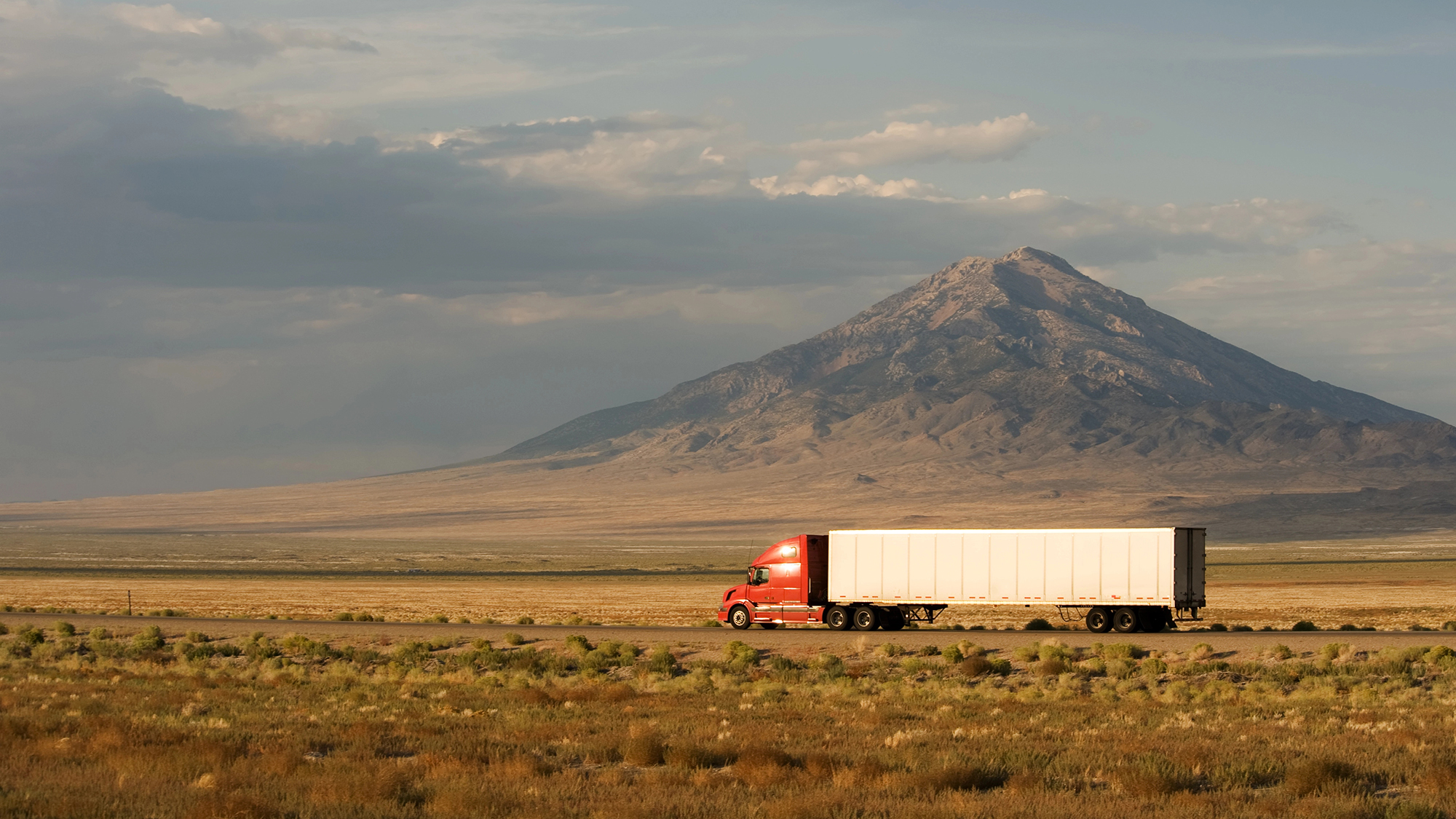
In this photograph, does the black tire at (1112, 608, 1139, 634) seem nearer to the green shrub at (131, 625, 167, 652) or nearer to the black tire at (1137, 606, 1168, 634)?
the black tire at (1137, 606, 1168, 634)

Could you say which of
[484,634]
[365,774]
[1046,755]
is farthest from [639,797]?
[484,634]

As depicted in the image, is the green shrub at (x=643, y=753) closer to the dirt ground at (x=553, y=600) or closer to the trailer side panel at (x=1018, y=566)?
the trailer side panel at (x=1018, y=566)

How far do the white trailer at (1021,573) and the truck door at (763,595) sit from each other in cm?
174

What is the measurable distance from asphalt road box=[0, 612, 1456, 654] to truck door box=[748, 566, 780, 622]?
0.53 metres

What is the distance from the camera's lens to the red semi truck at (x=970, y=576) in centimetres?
4000

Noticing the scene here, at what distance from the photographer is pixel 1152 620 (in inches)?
1599

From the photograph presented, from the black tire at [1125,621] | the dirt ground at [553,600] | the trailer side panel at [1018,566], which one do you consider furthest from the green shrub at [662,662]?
the dirt ground at [553,600]

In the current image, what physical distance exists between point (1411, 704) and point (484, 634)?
25515 mm

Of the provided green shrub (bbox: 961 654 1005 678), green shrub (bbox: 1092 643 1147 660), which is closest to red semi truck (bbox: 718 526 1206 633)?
green shrub (bbox: 1092 643 1147 660)

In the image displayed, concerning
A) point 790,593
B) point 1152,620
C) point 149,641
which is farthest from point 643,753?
point 149,641

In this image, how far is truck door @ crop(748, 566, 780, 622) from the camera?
143 feet

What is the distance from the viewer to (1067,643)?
36.2 m

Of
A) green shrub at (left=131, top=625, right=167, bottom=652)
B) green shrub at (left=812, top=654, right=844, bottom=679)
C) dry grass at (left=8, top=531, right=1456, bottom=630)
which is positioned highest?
green shrub at (left=812, top=654, right=844, bottom=679)

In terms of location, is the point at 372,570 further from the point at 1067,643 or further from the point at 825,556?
the point at 1067,643
